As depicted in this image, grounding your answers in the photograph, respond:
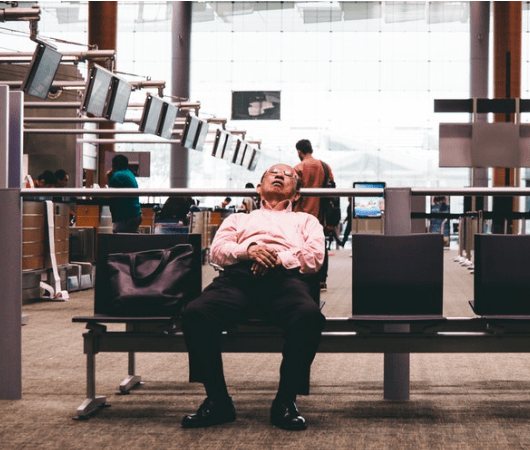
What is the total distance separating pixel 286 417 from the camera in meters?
3.45

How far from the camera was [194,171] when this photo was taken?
1064 inches

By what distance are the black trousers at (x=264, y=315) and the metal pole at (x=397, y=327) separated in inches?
20.6

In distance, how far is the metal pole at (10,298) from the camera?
13.2ft

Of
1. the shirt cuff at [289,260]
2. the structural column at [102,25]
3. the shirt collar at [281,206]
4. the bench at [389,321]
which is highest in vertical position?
the structural column at [102,25]

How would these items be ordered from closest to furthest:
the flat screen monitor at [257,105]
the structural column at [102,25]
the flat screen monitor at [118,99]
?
the flat screen monitor at [118,99] → the structural column at [102,25] → the flat screen monitor at [257,105]

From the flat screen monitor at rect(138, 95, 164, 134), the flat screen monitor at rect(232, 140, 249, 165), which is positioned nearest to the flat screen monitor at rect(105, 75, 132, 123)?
the flat screen monitor at rect(138, 95, 164, 134)

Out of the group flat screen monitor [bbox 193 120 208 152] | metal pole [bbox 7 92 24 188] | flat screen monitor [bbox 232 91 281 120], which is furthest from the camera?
flat screen monitor [bbox 232 91 281 120]

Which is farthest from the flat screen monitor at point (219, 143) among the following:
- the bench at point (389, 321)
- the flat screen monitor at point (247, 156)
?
the bench at point (389, 321)

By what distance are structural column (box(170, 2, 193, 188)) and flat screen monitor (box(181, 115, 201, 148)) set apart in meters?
10.0

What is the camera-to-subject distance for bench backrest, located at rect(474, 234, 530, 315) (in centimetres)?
381

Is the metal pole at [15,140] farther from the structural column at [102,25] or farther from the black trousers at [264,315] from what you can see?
the structural column at [102,25]

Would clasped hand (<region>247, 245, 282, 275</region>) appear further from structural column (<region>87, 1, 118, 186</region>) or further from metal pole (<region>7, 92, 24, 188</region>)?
structural column (<region>87, 1, 118, 186</region>)

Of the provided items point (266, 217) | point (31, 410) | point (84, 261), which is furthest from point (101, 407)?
point (84, 261)

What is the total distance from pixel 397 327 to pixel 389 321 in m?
0.43
